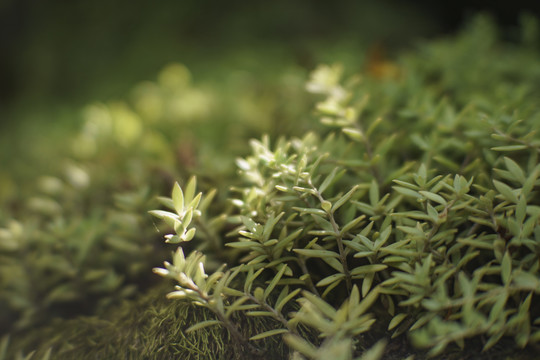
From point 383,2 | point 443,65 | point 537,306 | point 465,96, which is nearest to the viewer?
point 537,306

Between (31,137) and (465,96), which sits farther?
(31,137)

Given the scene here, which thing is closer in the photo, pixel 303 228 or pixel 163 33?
→ pixel 303 228

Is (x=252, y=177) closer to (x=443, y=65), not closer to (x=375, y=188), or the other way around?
(x=375, y=188)

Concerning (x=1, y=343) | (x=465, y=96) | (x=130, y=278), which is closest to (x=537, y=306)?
(x=465, y=96)

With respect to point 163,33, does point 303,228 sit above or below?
below

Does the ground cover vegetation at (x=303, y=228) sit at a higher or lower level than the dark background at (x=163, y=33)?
lower
